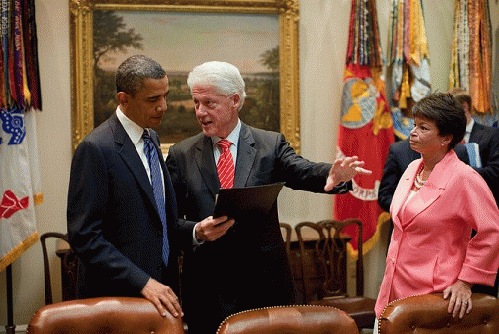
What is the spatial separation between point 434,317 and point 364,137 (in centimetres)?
311

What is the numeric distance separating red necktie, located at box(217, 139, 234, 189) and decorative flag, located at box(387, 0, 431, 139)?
298 centimetres

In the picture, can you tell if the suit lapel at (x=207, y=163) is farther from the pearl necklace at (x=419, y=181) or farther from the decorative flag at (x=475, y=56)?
the decorative flag at (x=475, y=56)

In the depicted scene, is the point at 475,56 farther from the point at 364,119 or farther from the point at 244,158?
the point at 244,158

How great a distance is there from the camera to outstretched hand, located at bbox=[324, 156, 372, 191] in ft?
7.43

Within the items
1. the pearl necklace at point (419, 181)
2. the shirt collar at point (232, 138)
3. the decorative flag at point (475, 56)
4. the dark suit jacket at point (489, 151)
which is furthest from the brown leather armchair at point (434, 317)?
the decorative flag at point (475, 56)

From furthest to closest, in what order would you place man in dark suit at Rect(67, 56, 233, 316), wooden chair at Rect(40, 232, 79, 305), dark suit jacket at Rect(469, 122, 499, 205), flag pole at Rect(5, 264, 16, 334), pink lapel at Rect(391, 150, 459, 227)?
flag pole at Rect(5, 264, 16, 334), wooden chair at Rect(40, 232, 79, 305), dark suit jacket at Rect(469, 122, 499, 205), pink lapel at Rect(391, 150, 459, 227), man in dark suit at Rect(67, 56, 233, 316)

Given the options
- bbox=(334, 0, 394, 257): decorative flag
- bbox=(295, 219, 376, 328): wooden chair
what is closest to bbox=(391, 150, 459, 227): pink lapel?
bbox=(295, 219, 376, 328): wooden chair

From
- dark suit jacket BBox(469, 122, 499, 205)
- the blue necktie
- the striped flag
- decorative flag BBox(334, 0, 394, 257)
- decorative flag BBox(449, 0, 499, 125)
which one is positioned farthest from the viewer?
decorative flag BBox(449, 0, 499, 125)

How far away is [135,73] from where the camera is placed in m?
2.28

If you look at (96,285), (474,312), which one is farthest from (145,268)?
(474,312)

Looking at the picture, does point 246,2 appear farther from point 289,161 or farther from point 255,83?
point 289,161

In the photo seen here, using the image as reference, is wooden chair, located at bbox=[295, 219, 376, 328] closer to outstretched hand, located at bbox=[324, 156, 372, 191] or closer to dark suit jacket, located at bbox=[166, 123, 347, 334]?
dark suit jacket, located at bbox=[166, 123, 347, 334]

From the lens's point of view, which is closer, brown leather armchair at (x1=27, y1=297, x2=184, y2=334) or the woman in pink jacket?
brown leather armchair at (x1=27, y1=297, x2=184, y2=334)

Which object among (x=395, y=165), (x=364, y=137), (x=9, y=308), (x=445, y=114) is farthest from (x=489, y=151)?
(x=9, y=308)
